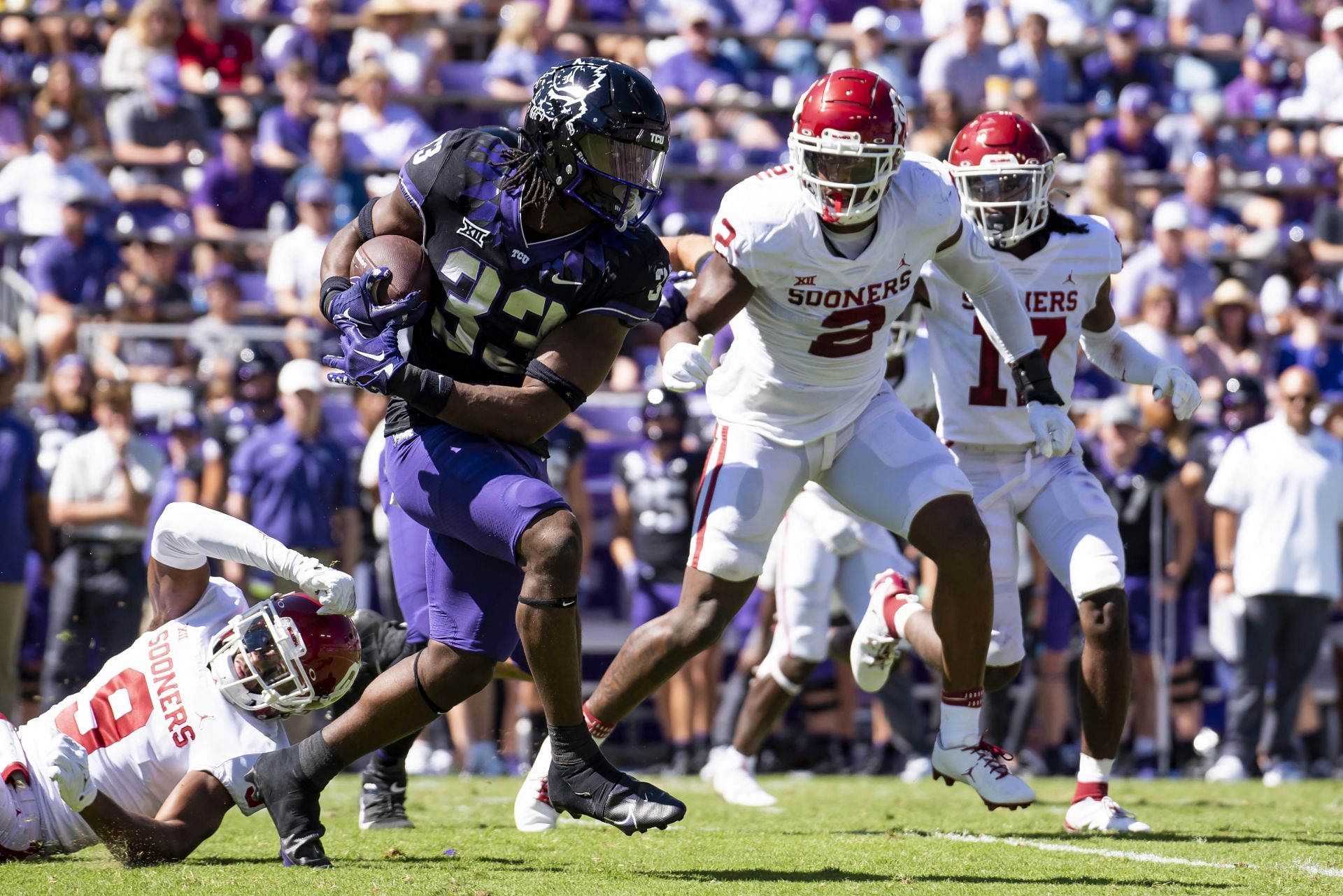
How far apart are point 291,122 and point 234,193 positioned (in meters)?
0.68

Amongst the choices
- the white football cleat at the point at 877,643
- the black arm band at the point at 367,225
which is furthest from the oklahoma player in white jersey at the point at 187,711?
the white football cleat at the point at 877,643

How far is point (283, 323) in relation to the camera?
9766 millimetres

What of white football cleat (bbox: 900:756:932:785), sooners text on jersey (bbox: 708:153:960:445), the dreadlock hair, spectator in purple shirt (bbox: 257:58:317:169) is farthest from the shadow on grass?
spectator in purple shirt (bbox: 257:58:317:169)

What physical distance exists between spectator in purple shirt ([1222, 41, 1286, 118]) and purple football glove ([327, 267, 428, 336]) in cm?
979

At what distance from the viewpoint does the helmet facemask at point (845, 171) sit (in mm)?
4750

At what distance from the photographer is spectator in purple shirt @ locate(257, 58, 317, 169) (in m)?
10.7

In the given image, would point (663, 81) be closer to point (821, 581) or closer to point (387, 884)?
point (821, 581)

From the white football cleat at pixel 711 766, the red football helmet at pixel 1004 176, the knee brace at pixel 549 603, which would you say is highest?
the red football helmet at pixel 1004 176

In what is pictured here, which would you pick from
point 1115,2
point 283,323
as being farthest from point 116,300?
point 1115,2

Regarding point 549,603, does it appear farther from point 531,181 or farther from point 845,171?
point 845,171

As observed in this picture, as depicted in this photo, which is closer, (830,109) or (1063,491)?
(830,109)

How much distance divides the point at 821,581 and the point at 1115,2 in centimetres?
809

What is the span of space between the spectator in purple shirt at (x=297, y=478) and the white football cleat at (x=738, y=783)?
235 centimetres

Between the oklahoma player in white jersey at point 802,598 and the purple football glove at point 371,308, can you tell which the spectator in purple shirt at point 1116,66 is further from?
the purple football glove at point 371,308
